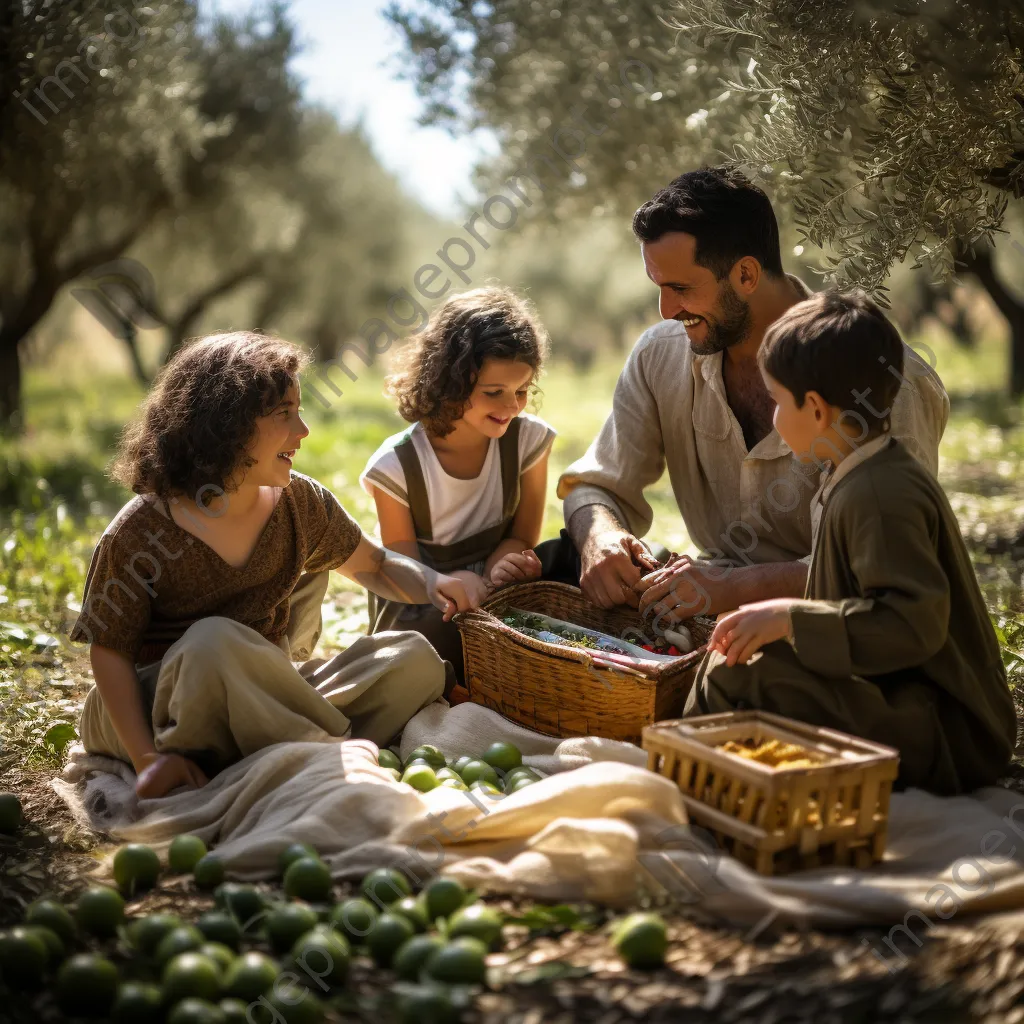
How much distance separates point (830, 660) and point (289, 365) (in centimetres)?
206

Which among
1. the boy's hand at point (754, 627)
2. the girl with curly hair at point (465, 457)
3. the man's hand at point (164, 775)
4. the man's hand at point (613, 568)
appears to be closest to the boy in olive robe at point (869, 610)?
the boy's hand at point (754, 627)

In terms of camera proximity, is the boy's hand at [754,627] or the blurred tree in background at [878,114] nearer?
the boy's hand at [754,627]

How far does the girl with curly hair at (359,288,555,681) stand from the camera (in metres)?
4.48

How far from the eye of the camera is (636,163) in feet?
29.4

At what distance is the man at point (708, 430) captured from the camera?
403cm

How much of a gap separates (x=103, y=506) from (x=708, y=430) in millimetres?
5742

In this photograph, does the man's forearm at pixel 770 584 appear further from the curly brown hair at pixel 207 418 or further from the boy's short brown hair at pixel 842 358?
the curly brown hair at pixel 207 418

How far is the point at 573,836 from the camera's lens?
9.26ft

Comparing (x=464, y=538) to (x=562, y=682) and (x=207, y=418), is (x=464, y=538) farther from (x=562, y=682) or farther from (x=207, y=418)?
(x=207, y=418)

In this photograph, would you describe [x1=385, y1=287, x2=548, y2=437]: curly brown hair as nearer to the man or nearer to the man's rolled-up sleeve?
the man's rolled-up sleeve

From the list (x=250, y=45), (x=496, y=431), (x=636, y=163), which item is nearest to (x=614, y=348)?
(x=250, y=45)

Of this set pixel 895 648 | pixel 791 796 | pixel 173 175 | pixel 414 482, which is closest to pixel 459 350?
pixel 414 482

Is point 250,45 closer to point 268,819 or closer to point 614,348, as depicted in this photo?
point 268,819

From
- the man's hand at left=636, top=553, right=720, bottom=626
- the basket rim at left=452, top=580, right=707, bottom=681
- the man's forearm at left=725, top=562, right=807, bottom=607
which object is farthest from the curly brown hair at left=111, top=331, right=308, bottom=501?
the man's forearm at left=725, top=562, right=807, bottom=607
